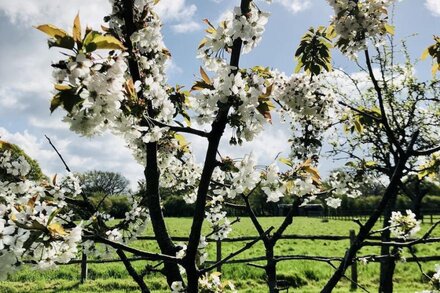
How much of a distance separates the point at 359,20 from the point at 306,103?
88 centimetres

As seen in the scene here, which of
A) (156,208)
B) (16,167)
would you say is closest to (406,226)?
(156,208)

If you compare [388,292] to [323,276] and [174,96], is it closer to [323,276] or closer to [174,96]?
[323,276]

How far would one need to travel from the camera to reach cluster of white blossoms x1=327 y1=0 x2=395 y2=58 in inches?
105

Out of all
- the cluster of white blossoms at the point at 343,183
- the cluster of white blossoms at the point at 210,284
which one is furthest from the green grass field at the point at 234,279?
the cluster of white blossoms at the point at 210,284

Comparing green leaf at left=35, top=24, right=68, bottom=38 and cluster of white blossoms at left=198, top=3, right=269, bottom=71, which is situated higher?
cluster of white blossoms at left=198, top=3, right=269, bottom=71

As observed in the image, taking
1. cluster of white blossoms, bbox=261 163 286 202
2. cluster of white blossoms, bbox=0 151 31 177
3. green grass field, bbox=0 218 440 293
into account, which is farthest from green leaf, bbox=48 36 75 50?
green grass field, bbox=0 218 440 293

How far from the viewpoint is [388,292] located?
854cm

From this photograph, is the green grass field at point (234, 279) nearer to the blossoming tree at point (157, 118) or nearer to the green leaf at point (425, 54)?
the blossoming tree at point (157, 118)

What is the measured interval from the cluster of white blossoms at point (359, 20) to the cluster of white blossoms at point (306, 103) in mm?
660

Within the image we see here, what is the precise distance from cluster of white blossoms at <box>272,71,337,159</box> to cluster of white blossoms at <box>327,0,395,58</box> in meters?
0.66

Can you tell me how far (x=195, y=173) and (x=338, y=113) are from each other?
4.47ft

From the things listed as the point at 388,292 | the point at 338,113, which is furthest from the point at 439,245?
the point at 338,113

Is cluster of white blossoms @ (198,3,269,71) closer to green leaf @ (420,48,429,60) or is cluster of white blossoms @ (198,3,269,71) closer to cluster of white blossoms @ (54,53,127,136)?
cluster of white blossoms @ (54,53,127,136)

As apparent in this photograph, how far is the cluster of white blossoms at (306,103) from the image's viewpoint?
3.42m
